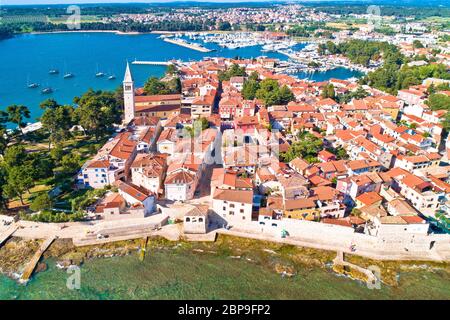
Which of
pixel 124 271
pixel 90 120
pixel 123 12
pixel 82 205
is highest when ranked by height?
pixel 123 12

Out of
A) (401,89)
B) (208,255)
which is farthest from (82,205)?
(401,89)

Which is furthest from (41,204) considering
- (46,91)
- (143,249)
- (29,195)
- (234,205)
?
(46,91)

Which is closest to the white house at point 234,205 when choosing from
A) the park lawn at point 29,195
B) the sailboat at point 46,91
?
the park lawn at point 29,195

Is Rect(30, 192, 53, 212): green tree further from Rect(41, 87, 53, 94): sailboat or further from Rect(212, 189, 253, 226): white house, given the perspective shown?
Rect(41, 87, 53, 94): sailboat

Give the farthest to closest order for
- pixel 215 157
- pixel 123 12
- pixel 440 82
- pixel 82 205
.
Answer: pixel 123 12, pixel 440 82, pixel 215 157, pixel 82 205

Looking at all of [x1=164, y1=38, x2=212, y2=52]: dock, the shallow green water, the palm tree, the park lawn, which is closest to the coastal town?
the park lawn

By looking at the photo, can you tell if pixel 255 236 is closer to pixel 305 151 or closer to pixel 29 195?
pixel 305 151

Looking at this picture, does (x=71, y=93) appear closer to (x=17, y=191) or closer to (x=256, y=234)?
(x=17, y=191)
